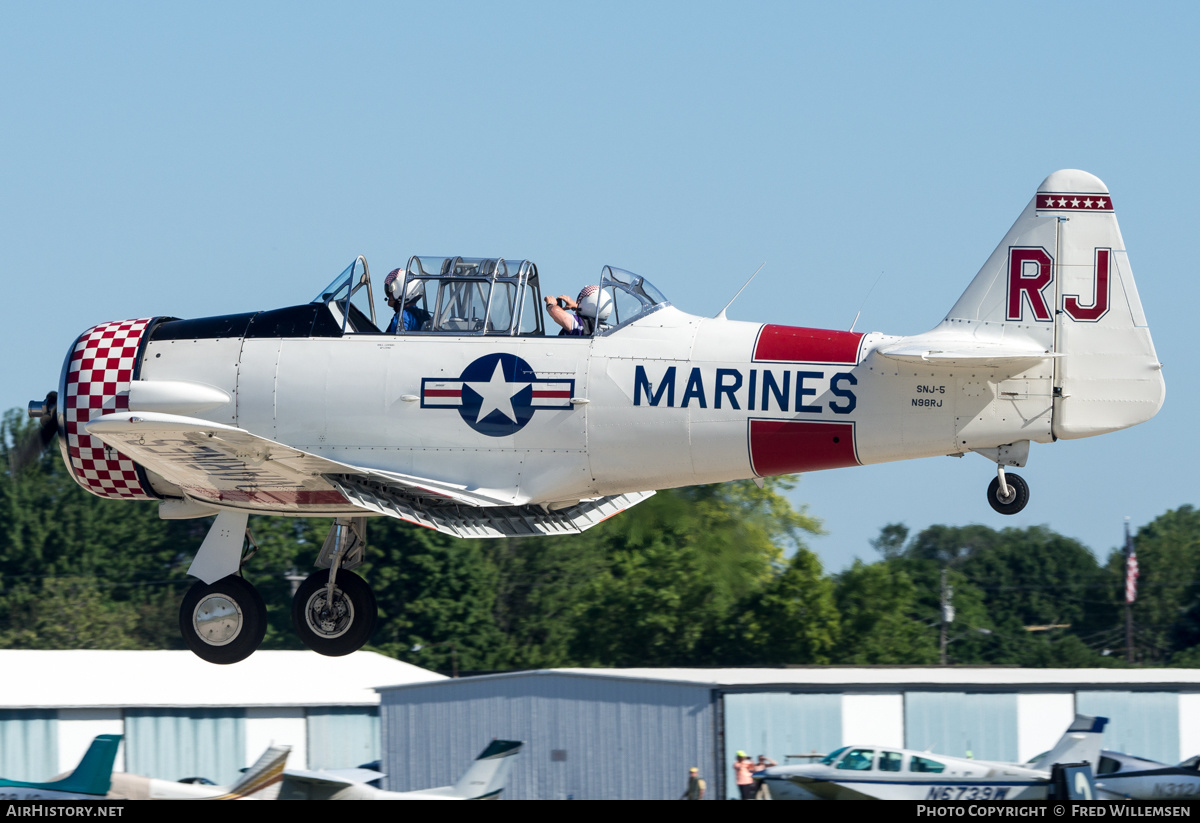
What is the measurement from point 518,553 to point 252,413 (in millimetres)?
40186

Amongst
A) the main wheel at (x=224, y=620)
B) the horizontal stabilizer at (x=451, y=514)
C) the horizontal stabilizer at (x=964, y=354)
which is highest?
the horizontal stabilizer at (x=964, y=354)

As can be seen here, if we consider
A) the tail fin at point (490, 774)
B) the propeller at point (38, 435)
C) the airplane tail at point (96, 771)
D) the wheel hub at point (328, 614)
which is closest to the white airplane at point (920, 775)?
the tail fin at point (490, 774)

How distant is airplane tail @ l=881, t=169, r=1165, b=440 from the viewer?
1245 centimetres

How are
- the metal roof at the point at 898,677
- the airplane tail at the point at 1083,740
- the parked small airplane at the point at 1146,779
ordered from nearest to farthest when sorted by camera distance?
the airplane tail at the point at 1083,740, the parked small airplane at the point at 1146,779, the metal roof at the point at 898,677

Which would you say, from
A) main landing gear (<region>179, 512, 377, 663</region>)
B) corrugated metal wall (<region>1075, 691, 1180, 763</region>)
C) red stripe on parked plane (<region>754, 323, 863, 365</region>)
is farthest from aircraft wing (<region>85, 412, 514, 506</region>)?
corrugated metal wall (<region>1075, 691, 1180, 763</region>)

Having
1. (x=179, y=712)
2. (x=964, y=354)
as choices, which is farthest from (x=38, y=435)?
(x=179, y=712)

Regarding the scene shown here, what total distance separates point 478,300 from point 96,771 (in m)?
8.21

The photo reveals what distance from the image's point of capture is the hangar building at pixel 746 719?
21969 mm

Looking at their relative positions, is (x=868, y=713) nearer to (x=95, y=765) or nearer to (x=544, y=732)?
(x=544, y=732)

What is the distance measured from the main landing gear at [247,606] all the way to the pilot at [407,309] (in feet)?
6.60

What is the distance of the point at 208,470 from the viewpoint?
13219 millimetres

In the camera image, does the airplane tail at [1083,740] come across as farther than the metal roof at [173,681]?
No

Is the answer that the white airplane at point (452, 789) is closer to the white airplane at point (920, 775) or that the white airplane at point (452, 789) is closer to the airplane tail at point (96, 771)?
the airplane tail at point (96, 771)
